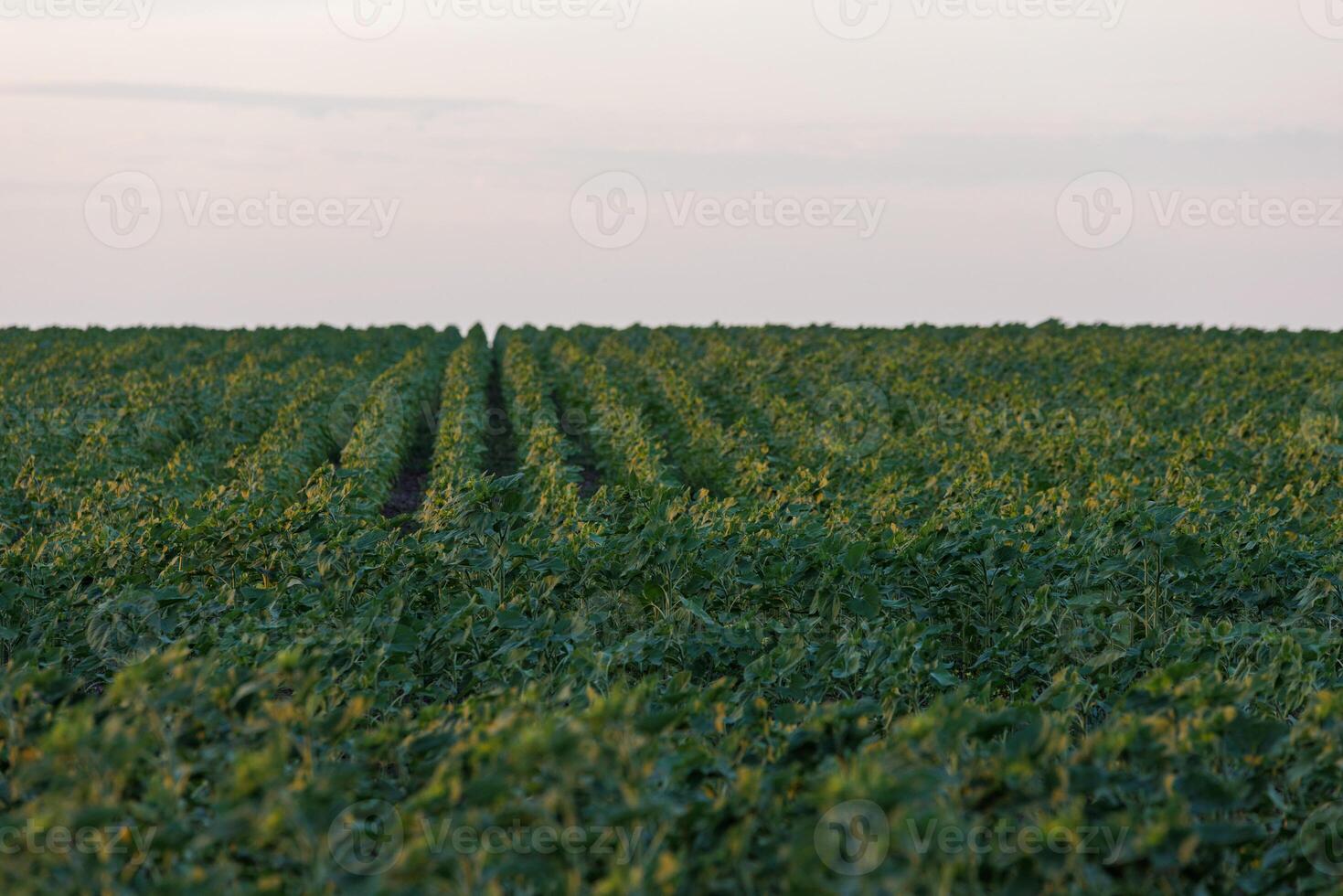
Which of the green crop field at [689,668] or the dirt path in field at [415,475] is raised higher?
the dirt path in field at [415,475]

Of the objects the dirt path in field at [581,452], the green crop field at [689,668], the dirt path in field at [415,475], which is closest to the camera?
the green crop field at [689,668]

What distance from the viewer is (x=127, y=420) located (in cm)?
1697

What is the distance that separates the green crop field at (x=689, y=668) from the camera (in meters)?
3.16

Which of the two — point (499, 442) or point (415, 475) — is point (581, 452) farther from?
point (415, 475)

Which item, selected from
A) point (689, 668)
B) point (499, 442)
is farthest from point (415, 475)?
point (689, 668)

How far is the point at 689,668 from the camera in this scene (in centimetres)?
602

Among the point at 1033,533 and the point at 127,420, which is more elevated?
the point at 127,420

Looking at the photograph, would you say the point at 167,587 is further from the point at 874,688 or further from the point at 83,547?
the point at 874,688

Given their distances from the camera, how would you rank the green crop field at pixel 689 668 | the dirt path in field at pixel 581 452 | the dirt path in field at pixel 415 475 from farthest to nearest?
the dirt path in field at pixel 581 452
the dirt path in field at pixel 415 475
the green crop field at pixel 689 668

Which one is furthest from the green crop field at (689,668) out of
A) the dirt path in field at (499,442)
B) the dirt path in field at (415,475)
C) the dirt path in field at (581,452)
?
the dirt path in field at (499,442)

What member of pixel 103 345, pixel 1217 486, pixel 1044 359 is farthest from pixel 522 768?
pixel 103 345

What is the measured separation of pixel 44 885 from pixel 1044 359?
26139mm

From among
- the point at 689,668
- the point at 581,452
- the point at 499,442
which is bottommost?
the point at 689,668

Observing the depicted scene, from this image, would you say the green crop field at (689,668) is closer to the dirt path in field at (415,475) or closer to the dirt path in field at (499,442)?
the dirt path in field at (415,475)
